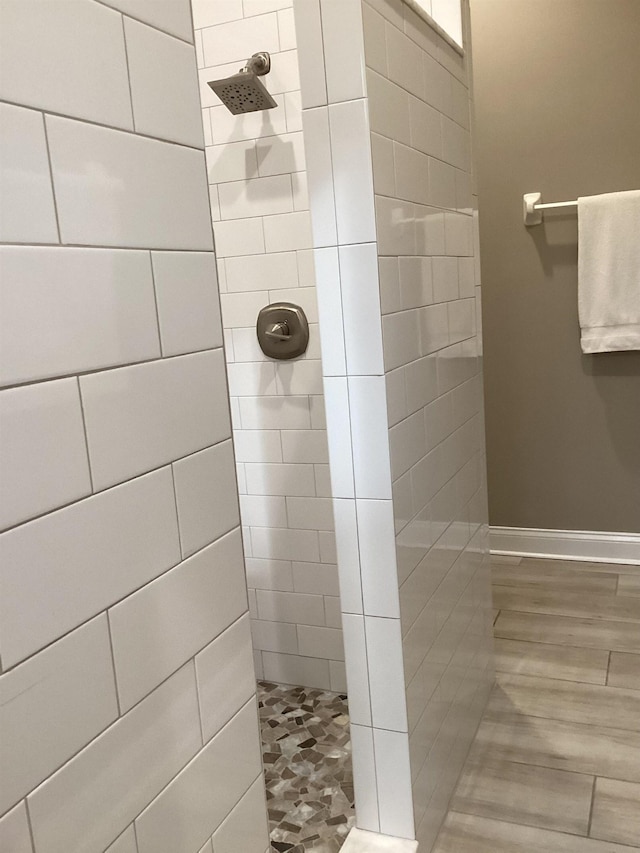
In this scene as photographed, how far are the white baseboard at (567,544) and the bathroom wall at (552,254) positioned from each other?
41mm

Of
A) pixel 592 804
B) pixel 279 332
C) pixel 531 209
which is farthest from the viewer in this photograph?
pixel 531 209

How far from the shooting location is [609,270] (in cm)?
271

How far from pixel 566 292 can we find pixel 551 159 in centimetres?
51

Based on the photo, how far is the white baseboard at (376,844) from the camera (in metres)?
1.48

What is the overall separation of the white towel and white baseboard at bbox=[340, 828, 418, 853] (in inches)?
76.6

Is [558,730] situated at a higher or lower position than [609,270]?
lower

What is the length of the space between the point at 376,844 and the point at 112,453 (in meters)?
1.24

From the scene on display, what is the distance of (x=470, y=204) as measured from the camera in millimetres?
1908

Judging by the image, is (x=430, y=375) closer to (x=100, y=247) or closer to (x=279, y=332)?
(x=279, y=332)

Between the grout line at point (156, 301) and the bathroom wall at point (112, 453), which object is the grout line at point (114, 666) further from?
the grout line at point (156, 301)

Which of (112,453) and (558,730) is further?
(558,730)

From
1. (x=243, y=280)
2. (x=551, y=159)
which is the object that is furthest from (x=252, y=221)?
(x=551, y=159)

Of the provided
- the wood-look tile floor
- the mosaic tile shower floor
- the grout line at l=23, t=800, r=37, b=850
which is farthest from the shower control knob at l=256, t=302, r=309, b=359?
the grout line at l=23, t=800, r=37, b=850

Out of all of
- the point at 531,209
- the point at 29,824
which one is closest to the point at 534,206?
the point at 531,209
